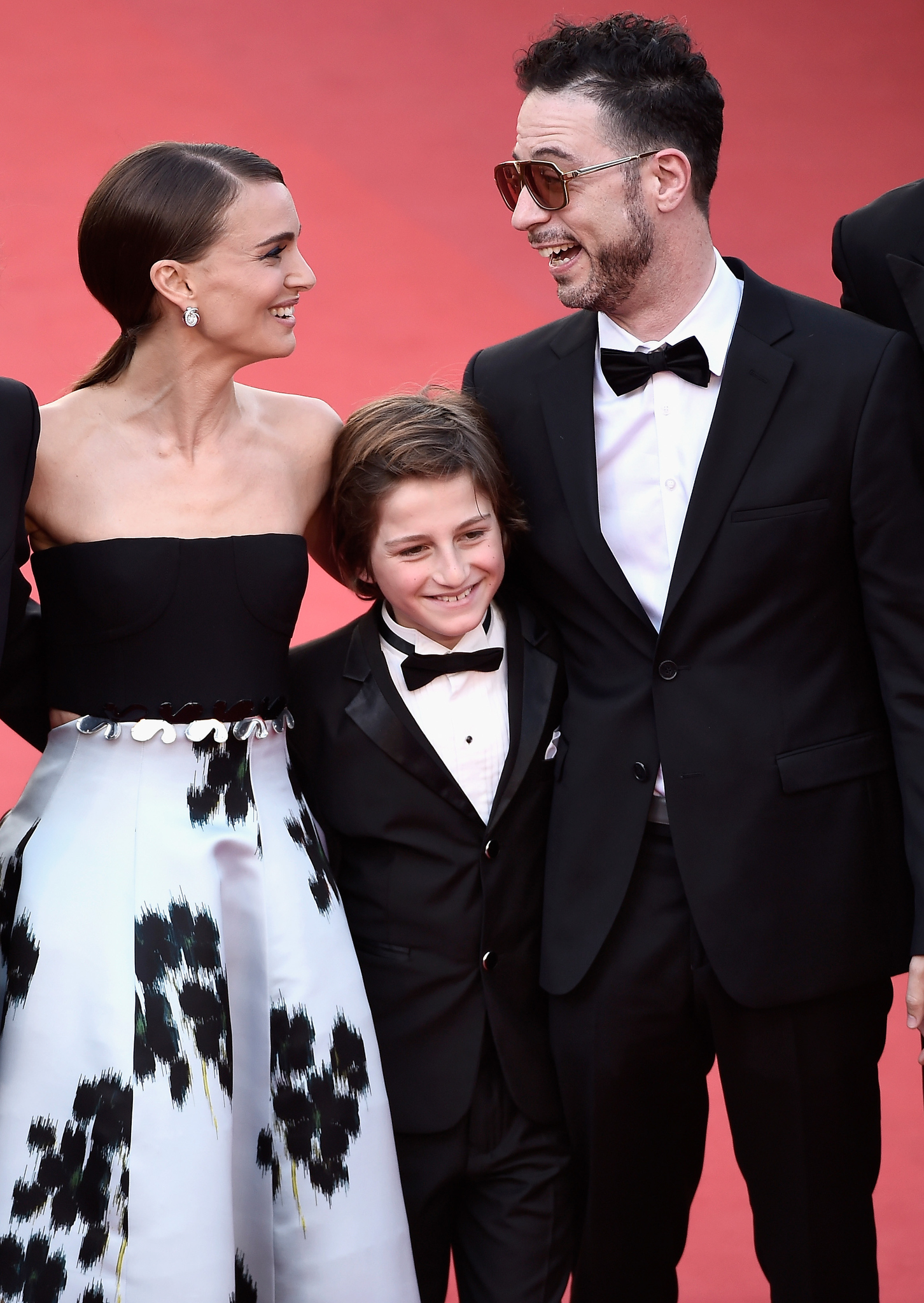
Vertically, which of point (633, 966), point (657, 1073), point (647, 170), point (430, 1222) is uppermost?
point (647, 170)

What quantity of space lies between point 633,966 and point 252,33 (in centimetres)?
339

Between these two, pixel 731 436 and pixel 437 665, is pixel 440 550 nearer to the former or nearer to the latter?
pixel 437 665

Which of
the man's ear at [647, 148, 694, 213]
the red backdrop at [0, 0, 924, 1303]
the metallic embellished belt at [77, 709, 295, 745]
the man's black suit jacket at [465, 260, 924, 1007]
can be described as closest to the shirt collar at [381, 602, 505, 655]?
the man's black suit jacket at [465, 260, 924, 1007]

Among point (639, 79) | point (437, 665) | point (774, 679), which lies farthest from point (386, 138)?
point (774, 679)

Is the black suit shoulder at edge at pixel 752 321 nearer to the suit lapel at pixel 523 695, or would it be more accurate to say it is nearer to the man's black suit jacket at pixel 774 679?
the man's black suit jacket at pixel 774 679

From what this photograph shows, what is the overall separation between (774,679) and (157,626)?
2.36 ft

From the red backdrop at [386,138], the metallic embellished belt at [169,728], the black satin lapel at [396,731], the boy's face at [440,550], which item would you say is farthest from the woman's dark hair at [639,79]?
the red backdrop at [386,138]

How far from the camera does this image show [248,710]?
1769 millimetres

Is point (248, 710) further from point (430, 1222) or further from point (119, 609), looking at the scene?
point (430, 1222)

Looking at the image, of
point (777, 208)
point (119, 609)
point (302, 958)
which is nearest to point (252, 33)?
point (777, 208)

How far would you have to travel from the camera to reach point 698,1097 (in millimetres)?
1900

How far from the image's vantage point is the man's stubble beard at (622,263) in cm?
183

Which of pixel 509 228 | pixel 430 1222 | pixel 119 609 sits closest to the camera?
pixel 119 609

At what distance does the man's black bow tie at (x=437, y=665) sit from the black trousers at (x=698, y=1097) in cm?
29
